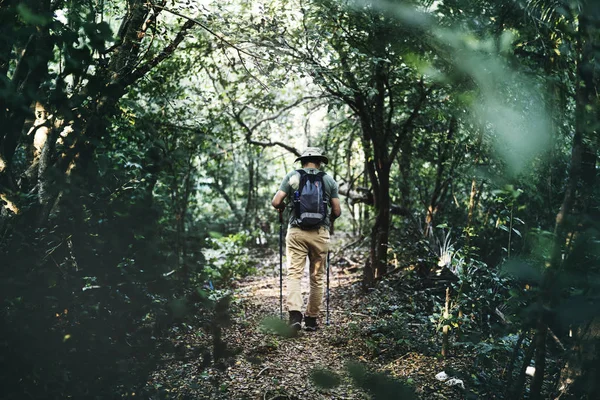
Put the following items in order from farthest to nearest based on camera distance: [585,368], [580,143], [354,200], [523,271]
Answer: [354,200] < [580,143] < [523,271] < [585,368]

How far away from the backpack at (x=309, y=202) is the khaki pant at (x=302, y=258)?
160 millimetres

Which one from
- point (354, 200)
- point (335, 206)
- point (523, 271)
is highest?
point (354, 200)

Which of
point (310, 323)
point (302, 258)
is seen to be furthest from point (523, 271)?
point (310, 323)

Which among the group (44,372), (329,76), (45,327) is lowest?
(44,372)

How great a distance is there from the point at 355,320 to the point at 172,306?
4.20 metres

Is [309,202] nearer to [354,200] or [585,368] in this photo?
[585,368]

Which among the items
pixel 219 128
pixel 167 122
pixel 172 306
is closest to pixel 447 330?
pixel 172 306

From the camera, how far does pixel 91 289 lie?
2178 millimetres

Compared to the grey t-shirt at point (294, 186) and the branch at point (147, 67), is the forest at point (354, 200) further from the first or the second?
the grey t-shirt at point (294, 186)

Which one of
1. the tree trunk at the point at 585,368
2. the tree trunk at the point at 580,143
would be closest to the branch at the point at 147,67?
the tree trunk at the point at 580,143

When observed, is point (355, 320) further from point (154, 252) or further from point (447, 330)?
point (154, 252)

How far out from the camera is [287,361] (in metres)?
4.47

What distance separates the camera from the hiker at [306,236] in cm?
561

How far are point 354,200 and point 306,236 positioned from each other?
3.97 metres
